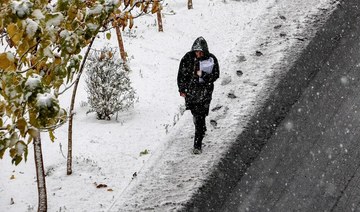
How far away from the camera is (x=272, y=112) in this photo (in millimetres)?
3344

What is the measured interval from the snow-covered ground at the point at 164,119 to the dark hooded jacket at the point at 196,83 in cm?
14

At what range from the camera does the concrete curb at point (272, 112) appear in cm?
285

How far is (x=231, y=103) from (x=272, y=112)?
423mm

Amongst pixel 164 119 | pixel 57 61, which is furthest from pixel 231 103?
pixel 164 119

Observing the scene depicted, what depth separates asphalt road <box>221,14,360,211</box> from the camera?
2789 mm

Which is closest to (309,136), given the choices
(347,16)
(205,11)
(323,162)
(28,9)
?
(323,162)

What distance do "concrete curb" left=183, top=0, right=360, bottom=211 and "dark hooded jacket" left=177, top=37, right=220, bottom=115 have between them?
1.66ft

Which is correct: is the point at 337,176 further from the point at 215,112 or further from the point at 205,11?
the point at 205,11

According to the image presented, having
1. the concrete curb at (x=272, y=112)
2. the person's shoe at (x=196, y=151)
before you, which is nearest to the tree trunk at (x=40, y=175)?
the person's shoe at (x=196, y=151)

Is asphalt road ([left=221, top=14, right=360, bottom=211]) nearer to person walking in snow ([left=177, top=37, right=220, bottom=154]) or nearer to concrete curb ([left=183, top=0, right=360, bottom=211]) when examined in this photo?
concrete curb ([left=183, top=0, right=360, bottom=211])

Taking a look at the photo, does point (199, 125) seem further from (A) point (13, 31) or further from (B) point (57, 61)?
(A) point (13, 31)

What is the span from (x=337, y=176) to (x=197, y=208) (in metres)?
1.02

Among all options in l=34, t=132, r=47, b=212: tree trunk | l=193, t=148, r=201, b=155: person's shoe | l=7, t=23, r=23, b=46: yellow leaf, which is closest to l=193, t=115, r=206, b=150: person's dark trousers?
l=193, t=148, r=201, b=155: person's shoe

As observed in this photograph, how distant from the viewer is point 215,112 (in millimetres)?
3678
